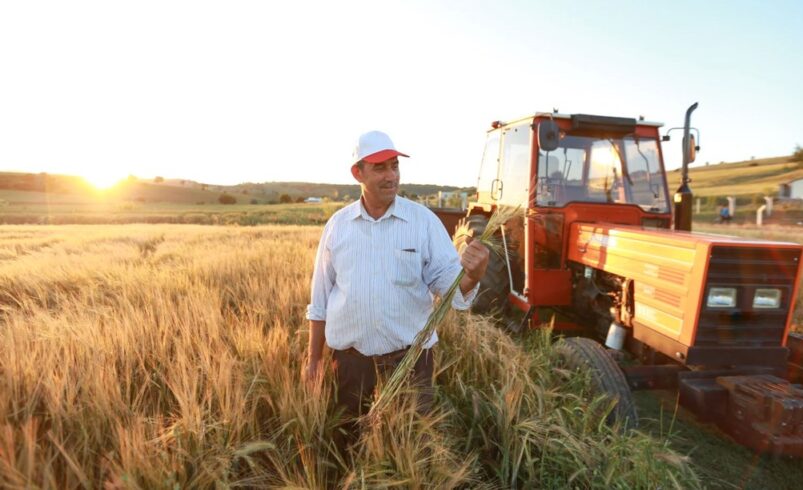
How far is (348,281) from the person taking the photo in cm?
204

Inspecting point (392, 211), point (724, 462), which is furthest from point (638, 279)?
point (392, 211)

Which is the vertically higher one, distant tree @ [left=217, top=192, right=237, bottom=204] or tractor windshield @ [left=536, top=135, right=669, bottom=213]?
tractor windshield @ [left=536, top=135, right=669, bottom=213]

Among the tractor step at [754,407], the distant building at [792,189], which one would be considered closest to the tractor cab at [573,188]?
the tractor step at [754,407]

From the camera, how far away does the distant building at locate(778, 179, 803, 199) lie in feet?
121

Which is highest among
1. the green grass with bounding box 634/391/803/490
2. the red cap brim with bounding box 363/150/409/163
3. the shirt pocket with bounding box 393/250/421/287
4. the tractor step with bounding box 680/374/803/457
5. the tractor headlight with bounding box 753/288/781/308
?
the red cap brim with bounding box 363/150/409/163

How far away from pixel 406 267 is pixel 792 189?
49742 mm

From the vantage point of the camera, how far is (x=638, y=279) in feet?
10.7

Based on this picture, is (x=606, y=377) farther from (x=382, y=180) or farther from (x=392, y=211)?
(x=382, y=180)

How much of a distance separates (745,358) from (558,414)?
1.56 m

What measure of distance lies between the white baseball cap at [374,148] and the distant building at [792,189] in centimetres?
4588

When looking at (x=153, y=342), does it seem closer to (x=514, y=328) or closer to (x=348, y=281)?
(x=348, y=281)

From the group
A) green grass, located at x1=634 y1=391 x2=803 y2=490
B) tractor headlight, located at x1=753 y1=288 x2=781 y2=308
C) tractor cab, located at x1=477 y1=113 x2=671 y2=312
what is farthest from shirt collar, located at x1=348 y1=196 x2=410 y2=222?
tractor cab, located at x1=477 y1=113 x2=671 y2=312

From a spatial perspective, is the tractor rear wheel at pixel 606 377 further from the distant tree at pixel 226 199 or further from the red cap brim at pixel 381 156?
the distant tree at pixel 226 199

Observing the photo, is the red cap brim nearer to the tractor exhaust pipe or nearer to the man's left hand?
the man's left hand
